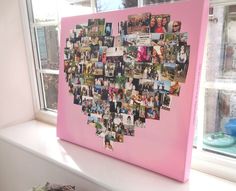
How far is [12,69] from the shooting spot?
6.04ft

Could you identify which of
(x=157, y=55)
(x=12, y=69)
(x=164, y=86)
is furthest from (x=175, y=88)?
(x=12, y=69)

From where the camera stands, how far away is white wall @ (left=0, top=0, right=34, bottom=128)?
1.77 m

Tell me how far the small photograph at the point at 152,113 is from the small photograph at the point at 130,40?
0.92 ft

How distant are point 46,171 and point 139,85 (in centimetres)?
74

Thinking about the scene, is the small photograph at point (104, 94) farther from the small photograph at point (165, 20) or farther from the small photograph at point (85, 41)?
the small photograph at point (165, 20)

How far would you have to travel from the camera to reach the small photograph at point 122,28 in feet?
3.76

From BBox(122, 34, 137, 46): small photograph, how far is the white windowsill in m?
0.54

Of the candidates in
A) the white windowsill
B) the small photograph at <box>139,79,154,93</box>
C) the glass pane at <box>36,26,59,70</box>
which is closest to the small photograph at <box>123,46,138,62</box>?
the small photograph at <box>139,79,154,93</box>

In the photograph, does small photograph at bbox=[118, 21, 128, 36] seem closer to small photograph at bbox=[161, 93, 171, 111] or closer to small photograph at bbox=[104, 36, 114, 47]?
small photograph at bbox=[104, 36, 114, 47]

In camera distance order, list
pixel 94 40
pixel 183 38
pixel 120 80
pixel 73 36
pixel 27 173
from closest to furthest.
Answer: pixel 183 38
pixel 120 80
pixel 94 40
pixel 73 36
pixel 27 173

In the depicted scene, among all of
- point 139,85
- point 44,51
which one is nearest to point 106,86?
point 139,85

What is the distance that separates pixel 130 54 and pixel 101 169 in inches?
20.9

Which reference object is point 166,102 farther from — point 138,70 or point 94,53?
point 94,53

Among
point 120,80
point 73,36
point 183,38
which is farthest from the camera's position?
point 73,36
